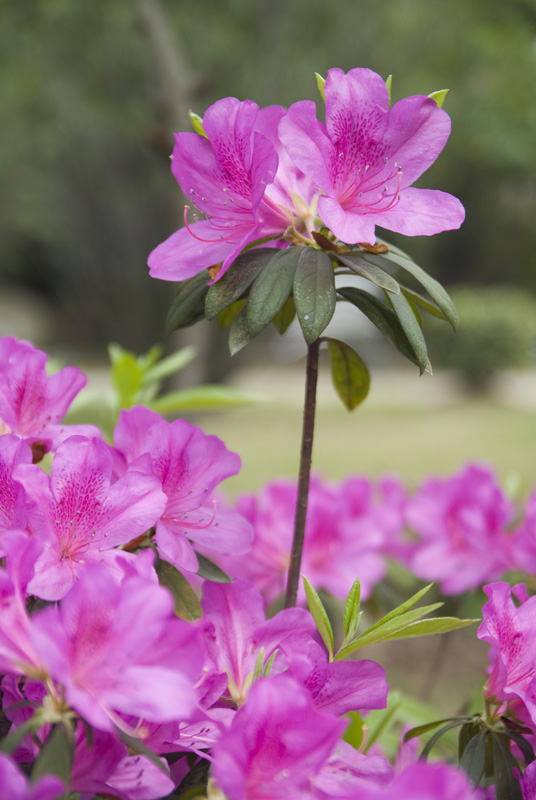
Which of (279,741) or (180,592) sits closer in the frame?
(279,741)

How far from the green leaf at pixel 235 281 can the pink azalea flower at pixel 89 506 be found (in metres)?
0.13

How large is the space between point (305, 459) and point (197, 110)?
16.1 feet

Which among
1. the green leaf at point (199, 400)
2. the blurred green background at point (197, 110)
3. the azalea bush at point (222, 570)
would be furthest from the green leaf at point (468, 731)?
the blurred green background at point (197, 110)

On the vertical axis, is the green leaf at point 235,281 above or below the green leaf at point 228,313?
above

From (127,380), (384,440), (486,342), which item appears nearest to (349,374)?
(127,380)

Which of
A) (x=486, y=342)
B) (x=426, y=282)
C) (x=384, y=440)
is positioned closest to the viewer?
(x=426, y=282)

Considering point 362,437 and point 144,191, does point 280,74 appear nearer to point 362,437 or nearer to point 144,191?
point 144,191

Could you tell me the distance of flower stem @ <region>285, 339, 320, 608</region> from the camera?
0.67 metres

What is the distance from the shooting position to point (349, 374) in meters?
0.75

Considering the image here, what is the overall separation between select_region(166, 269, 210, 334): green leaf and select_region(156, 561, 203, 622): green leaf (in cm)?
19

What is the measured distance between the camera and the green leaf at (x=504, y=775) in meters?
0.53

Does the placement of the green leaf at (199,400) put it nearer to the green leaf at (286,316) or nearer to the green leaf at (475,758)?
the green leaf at (286,316)

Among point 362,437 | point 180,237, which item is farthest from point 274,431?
point 180,237

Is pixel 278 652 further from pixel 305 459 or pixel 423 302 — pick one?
pixel 423 302
